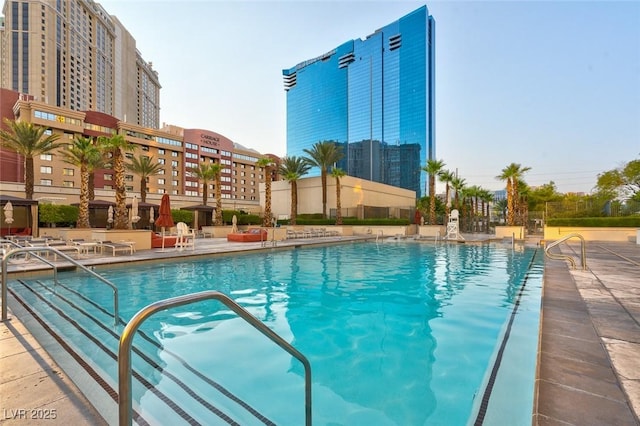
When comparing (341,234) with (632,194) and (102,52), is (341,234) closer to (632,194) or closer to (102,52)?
(632,194)

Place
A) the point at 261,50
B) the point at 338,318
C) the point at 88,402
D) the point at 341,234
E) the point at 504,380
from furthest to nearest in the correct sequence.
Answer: the point at 341,234 → the point at 261,50 → the point at 338,318 → the point at 504,380 → the point at 88,402

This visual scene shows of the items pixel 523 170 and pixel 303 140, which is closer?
pixel 523 170

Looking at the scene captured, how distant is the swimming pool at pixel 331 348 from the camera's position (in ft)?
9.18

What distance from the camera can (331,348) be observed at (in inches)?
164

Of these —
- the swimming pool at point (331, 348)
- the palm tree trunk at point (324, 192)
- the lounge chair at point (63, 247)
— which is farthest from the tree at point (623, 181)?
the lounge chair at point (63, 247)

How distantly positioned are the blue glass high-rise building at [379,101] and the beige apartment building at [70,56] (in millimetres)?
58102

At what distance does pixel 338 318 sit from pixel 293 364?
5.79 feet

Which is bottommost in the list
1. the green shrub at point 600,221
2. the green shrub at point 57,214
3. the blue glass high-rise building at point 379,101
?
the green shrub at point 600,221

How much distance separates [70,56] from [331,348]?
359 ft

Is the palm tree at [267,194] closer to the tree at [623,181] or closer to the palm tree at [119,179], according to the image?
the palm tree at [119,179]

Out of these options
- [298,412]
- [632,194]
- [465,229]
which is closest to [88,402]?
[298,412]

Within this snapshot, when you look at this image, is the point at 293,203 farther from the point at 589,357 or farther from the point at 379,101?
the point at 379,101

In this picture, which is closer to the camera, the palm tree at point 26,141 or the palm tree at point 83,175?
the palm tree at point 83,175

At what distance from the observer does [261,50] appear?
2270 cm
